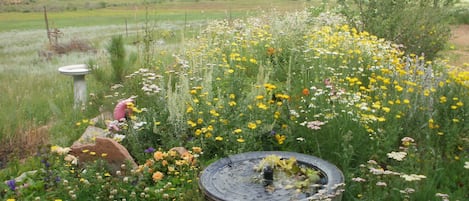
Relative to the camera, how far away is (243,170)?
14.7ft

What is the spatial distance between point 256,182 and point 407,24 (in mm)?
7032

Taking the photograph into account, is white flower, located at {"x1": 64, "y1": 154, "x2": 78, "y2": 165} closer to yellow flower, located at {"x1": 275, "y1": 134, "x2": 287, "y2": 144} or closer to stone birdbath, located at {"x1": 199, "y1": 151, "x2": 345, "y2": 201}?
stone birdbath, located at {"x1": 199, "y1": 151, "x2": 345, "y2": 201}

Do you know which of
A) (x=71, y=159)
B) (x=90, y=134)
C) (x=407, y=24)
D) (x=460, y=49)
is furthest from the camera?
(x=460, y=49)

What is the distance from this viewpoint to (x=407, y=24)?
1005 cm

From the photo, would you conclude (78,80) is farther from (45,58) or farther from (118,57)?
(45,58)

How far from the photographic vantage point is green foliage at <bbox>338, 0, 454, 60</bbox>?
10062 mm

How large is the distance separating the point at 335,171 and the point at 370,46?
3729 millimetres

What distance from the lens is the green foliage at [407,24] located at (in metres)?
10.1

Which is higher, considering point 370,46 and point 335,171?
point 370,46

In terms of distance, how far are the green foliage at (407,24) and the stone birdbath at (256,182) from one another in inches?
248

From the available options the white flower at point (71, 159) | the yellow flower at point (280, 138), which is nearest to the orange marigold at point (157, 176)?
the white flower at point (71, 159)

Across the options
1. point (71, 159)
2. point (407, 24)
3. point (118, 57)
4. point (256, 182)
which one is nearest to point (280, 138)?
point (256, 182)

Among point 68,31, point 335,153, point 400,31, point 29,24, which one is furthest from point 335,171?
point 29,24

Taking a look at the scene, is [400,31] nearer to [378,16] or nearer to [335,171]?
[378,16]
